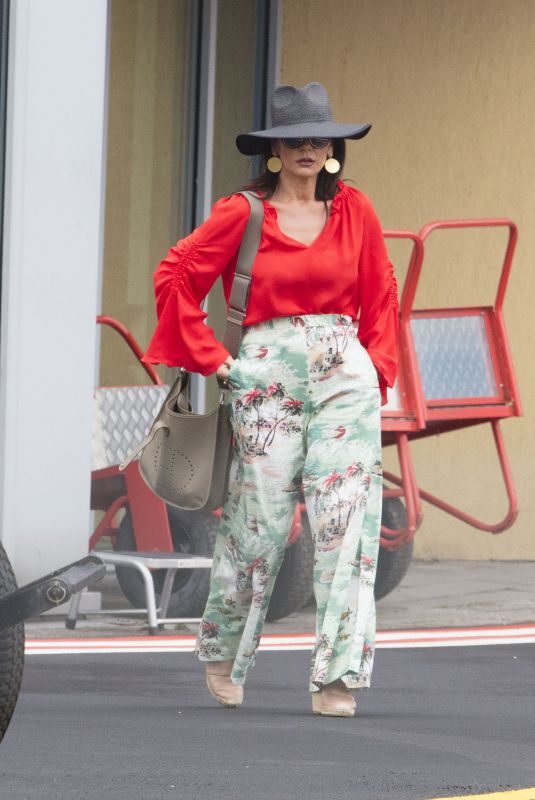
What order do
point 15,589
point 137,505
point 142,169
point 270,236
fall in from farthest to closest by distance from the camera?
point 142,169 < point 137,505 < point 270,236 < point 15,589

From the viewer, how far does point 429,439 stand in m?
11.0

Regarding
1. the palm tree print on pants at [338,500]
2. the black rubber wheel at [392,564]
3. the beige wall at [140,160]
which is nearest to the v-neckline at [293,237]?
the palm tree print on pants at [338,500]

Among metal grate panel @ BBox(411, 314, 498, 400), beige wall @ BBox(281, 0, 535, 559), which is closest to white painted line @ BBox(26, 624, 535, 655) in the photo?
metal grate panel @ BBox(411, 314, 498, 400)

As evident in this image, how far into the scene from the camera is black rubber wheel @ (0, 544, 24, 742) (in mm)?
4316

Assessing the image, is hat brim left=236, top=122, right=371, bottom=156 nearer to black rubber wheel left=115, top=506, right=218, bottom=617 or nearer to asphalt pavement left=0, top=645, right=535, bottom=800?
asphalt pavement left=0, top=645, right=535, bottom=800

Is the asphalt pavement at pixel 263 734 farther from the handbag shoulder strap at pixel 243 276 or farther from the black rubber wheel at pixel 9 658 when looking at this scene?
the handbag shoulder strap at pixel 243 276

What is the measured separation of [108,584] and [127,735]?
428cm

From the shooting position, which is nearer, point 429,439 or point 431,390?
point 431,390

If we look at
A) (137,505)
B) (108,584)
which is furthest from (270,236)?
(108,584)

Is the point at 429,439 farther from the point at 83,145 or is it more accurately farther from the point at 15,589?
the point at 15,589

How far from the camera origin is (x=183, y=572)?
8.44 metres

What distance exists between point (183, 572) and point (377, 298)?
9.09 feet

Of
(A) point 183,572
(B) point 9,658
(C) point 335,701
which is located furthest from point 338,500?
(A) point 183,572

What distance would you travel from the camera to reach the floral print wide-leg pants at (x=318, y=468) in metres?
5.71
